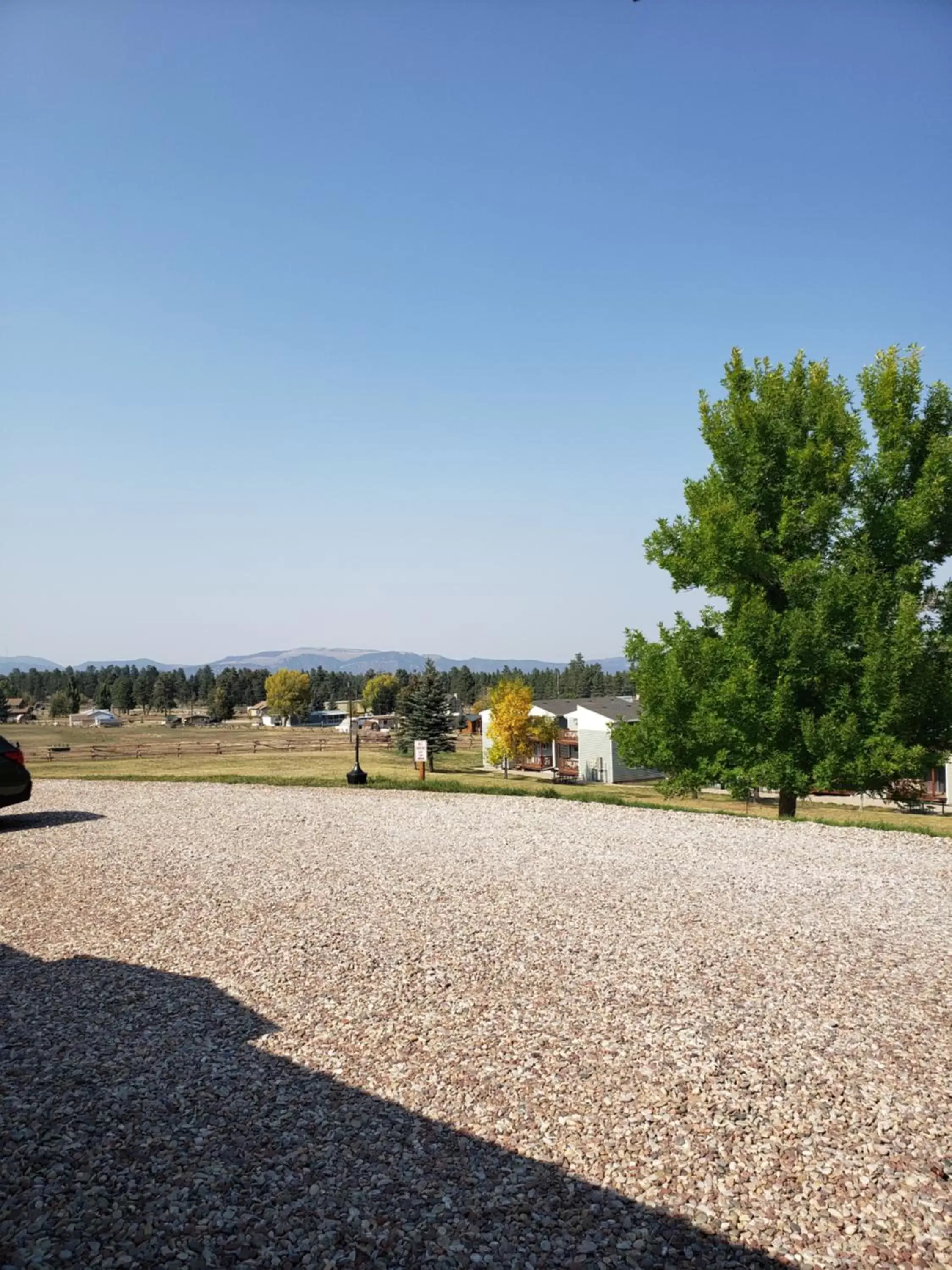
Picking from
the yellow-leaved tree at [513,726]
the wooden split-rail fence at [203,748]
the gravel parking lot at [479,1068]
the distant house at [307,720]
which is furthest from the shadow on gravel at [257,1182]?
the distant house at [307,720]

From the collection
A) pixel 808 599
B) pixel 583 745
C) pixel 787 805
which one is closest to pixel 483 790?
pixel 787 805

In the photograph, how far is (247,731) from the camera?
96938 mm

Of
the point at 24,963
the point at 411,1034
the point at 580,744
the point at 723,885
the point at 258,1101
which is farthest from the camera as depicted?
the point at 580,744

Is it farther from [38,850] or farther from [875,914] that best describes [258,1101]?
[38,850]

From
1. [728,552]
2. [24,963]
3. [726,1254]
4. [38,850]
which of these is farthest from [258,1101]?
[728,552]

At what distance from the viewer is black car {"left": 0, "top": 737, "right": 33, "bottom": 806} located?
16.4m

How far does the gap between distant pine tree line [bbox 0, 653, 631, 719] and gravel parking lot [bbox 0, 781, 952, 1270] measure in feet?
336

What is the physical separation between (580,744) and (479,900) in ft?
138

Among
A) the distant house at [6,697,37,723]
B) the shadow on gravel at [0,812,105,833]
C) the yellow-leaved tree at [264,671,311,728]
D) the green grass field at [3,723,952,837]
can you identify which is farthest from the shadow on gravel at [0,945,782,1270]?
the yellow-leaved tree at [264,671,311,728]

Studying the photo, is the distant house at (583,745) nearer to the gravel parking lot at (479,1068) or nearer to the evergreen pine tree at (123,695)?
the gravel parking lot at (479,1068)

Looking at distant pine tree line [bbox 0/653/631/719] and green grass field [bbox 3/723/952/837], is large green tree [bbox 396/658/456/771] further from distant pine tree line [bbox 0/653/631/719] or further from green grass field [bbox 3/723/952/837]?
distant pine tree line [bbox 0/653/631/719]

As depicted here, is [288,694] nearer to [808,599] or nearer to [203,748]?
[203,748]

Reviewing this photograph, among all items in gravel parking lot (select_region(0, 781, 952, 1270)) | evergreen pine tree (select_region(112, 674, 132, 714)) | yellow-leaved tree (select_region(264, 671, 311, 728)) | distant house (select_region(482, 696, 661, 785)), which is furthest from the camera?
evergreen pine tree (select_region(112, 674, 132, 714))

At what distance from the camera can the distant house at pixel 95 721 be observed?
100250mm
